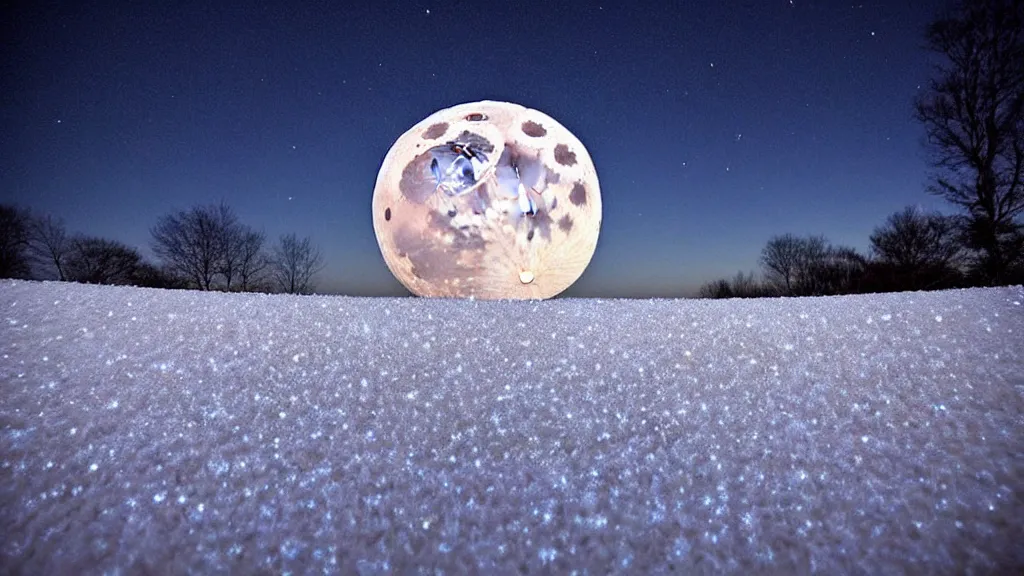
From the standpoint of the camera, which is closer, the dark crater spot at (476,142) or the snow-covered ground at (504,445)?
the snow-covered ground at (504,445)

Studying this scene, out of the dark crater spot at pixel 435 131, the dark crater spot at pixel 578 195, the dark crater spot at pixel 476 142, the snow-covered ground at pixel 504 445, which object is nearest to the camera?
the snow-covered ground at pixel 504 445

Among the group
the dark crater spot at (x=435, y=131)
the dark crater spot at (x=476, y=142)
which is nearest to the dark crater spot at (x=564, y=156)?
the dark crater spot at (x=476, y=142)

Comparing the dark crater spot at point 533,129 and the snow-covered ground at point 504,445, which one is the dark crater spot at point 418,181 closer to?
the dark crater spot at point 533,129

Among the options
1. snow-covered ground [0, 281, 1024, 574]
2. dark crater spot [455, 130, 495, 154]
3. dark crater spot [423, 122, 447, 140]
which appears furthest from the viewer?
dark crater spot [423, 122, 447, 140]

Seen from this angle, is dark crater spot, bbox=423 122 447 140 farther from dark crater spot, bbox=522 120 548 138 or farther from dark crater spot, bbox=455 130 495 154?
dark crater spot, bbox=522 120 548 138

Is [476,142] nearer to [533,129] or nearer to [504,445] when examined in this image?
[533,129]

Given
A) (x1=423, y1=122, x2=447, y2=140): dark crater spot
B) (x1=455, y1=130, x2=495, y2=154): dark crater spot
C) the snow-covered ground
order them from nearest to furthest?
1. the snow-covered ground
2. (x1=455, y1=130, x2=495, y2=154): dark crater spot
3. (x1=423, y1=122, x2=447, y2=140): dark crater spot

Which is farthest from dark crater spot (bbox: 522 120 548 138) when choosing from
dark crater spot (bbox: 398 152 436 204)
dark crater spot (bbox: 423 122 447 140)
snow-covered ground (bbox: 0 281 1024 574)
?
snow-covered ground (bbox: 0 281 1024 574)

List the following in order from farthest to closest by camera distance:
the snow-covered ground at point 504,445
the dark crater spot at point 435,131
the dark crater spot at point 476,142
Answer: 1. the dark crater spot at point 435,131
2. the dark crater spot at point 476,142
3. the snow-covered ground at point 504,445
